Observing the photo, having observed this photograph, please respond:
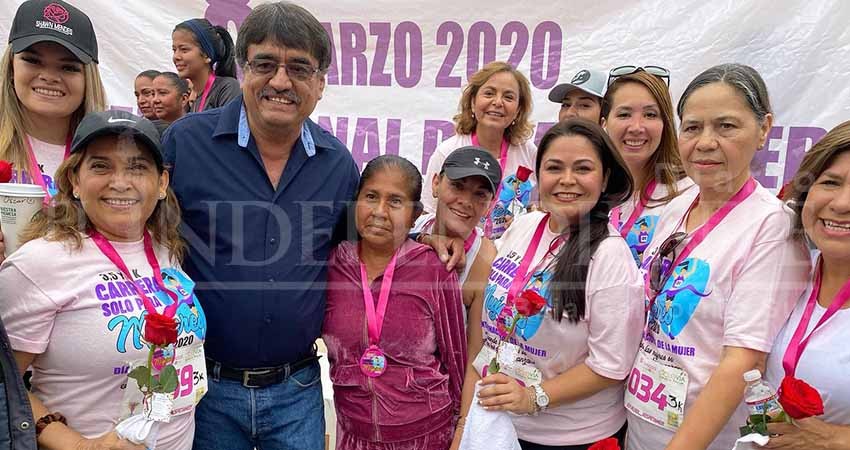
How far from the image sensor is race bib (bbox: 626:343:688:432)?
1700 millimetres

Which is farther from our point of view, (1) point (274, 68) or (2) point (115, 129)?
(1) point (274, 68)

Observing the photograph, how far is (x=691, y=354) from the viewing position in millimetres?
1705

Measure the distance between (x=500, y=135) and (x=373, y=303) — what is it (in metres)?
1.89

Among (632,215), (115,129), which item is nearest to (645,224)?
(632,215)

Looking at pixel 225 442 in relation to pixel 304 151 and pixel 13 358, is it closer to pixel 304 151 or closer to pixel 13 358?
pixel 13 358

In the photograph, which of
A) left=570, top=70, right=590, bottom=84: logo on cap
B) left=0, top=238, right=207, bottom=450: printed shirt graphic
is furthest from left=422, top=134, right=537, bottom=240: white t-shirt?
left=0, top=238, right=207, bottom=450: printed shirt graphic

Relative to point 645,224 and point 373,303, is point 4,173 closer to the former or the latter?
point 373,303

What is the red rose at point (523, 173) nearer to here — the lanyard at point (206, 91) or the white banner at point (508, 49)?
the white banner at point (508, 49)

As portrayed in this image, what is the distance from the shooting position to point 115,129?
171 centimetres

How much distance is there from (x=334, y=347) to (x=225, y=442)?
1.61 feet

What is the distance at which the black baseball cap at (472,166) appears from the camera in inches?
89.0

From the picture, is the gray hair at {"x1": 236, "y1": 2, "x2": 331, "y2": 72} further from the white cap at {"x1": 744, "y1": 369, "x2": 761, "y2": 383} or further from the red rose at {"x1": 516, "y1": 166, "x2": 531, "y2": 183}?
the red rose at {"x1": 516, "y1": 166, "x2": 531, "y2": 183}

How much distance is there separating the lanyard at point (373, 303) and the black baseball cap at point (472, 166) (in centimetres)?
44

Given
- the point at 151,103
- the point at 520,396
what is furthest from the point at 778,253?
the point at 151,103
